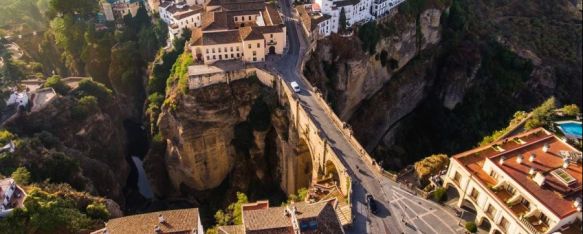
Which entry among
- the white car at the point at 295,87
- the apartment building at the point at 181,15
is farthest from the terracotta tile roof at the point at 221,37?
the apartment building at the point at 181,15

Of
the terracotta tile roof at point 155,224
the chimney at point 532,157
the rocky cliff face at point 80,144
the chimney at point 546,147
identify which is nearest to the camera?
the chimney at point 532,157

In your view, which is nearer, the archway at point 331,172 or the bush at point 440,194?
the bush at point 440,194

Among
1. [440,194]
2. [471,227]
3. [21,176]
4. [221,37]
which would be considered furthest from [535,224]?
[21,176]

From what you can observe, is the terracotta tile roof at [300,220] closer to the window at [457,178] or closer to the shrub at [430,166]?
the window at [457,178]

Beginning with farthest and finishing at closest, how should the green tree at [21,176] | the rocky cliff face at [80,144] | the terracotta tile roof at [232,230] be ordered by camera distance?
the rocky cliff face at [80,144] → the green tree at [21,176] → the terracotta tile roof at [232,230]

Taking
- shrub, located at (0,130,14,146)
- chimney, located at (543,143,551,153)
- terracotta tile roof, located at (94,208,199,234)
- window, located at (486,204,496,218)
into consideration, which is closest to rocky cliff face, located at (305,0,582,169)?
terracotta tile roof, located at (94,208,199,234)

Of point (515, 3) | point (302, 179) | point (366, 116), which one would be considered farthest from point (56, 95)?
point (515, 3)

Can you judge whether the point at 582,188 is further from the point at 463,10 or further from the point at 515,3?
the point at 515,3
